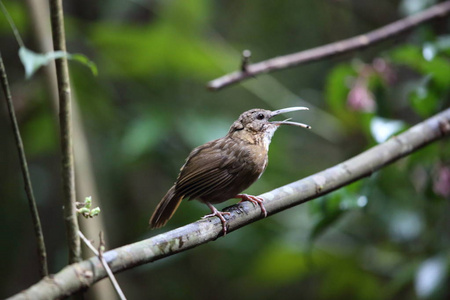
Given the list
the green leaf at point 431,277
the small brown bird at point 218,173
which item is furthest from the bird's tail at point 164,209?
the green leaf at point 431,277

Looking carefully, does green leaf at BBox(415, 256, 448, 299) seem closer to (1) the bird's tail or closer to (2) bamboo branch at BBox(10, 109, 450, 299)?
(2) bamboo branch at BBox(10, 109, 450, 299)

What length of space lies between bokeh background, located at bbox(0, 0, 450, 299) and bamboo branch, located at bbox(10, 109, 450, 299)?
275 mm

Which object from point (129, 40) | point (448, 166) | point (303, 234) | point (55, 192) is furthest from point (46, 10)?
point (448, 166)

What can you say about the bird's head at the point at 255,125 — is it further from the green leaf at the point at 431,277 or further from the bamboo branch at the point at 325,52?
the green leaf at the point at 431,277

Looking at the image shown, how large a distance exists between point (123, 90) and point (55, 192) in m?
1.10

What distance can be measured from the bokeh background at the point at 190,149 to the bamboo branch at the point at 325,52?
15 centimetres

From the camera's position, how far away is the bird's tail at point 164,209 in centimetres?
228

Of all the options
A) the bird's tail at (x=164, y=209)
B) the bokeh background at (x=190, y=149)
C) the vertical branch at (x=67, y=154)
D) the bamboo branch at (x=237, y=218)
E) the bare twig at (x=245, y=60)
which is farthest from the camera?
the bokeh background at (x=190, y=149)

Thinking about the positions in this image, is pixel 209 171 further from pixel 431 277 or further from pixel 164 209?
pixel 431 277

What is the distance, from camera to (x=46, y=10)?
3.95m

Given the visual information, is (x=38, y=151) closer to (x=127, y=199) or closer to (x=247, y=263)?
(x=127, y=199)

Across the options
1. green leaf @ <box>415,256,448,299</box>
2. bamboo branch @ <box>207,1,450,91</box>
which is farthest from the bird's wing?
green leaf @ <box>415,256,448,299</box>

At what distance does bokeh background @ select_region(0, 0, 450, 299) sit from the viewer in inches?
136

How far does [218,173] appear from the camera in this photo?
8.04 ft
